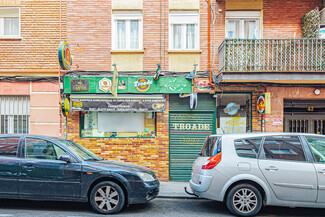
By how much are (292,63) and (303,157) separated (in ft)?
14.5

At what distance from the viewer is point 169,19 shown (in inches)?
400

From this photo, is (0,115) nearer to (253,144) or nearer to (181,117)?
(181,117)

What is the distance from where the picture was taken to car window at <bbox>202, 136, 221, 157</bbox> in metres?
5.97

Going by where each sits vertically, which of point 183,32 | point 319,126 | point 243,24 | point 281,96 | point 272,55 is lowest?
point 319,126

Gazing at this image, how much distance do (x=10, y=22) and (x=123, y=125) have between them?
5528 millimetres

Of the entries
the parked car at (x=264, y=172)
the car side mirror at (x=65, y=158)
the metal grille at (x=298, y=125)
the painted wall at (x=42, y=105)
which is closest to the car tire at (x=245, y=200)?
the parked car at (x=264, y=172)

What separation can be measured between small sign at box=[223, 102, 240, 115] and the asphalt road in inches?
157

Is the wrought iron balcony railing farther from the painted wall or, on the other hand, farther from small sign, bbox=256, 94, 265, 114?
the painted wall

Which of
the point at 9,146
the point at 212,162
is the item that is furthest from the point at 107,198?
the point at 9,146

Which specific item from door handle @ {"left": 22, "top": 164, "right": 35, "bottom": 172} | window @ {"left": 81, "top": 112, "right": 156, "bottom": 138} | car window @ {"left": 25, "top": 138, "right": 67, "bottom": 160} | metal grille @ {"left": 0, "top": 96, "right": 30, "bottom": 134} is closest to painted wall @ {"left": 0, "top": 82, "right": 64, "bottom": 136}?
metal grille @ {"left": 0, "top": 96, "right": 30, "bottom": 134}

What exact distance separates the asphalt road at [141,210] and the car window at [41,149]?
1.12 meters

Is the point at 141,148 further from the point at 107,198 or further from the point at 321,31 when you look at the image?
the point at 321,31

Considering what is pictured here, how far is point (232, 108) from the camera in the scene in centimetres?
1006

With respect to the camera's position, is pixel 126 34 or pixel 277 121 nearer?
pixel 277 121
